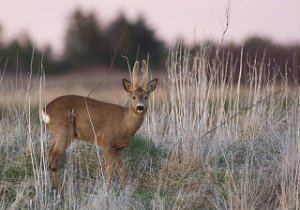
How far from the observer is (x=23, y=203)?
771 cm

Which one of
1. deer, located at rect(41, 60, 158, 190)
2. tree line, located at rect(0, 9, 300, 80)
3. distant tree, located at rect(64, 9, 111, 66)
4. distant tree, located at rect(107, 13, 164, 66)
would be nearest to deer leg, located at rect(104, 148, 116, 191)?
deer, located at rect(41, 60, 158, 190)

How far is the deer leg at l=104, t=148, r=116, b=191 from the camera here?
8.60 metres

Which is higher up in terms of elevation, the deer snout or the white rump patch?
the deer snout

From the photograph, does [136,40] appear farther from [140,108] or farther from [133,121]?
[140,108]

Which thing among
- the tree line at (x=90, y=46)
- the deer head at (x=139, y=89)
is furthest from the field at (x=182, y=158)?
the tree line at (x=90, y=46)

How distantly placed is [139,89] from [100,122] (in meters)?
0.61

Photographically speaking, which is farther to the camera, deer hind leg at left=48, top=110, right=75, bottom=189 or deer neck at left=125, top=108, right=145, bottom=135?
deer neck at left=125, top=108, right=145, bottom=135

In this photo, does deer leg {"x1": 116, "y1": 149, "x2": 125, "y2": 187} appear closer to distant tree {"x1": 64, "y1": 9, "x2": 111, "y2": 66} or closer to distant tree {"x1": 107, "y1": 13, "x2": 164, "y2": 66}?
distant tree {"x1": 107, "y1": 13, "x2": 164, "y2": 66}

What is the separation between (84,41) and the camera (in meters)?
21.1

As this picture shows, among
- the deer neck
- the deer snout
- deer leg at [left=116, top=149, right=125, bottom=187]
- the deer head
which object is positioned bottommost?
deer leg at [left=116, top=149, right=125, bottom=187]

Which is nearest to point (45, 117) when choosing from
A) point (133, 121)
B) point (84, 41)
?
point (133, 121)

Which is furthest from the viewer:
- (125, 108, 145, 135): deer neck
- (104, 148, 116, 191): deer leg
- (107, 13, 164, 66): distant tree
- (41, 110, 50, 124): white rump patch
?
(107, 13, 164, 66): distant tree

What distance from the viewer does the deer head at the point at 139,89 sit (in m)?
9.03

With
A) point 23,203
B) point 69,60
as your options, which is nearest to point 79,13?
point 69,60
